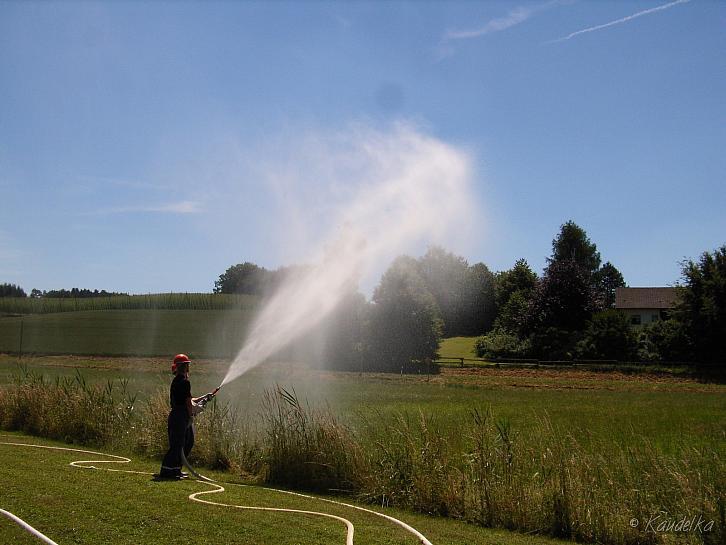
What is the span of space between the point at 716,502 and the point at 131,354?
186ft

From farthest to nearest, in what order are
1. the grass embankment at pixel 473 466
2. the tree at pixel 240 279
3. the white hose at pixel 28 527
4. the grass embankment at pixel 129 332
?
the tree at pixel 240 279 → the grass embankment at pixel 129 332 → the grass embankment at pixel 473 466 → the white hose at pixel 28 527

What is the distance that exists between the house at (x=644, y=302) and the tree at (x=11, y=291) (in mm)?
86722

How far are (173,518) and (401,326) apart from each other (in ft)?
175

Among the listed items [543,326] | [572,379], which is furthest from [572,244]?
[572,379]

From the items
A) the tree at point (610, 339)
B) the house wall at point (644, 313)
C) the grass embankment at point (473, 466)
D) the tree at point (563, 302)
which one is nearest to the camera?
the grass embankment at point (473, 466)

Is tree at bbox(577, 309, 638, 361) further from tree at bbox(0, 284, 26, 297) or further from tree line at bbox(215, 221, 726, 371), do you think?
tree at bbox(0, 284, 26, 297)

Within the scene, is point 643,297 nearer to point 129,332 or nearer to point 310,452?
point 129,332

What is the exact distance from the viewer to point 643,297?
88125 millimetres

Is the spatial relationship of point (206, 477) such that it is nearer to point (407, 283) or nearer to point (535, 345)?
point (407, 283)

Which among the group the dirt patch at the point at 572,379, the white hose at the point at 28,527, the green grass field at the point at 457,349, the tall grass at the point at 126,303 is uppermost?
the tall grass at the point at 126,303

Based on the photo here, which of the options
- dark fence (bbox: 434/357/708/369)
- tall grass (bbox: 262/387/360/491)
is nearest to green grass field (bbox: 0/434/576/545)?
tall grass (bbox: 262/387/360/491)

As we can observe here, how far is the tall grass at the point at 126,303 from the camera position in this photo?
8938 centimetres

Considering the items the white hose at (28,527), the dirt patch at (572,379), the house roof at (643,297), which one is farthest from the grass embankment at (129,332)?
the white hose at (28,527)

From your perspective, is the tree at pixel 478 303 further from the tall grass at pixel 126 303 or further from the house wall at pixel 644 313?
the tall grass at pixel 126 303
